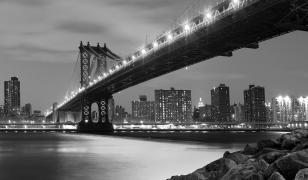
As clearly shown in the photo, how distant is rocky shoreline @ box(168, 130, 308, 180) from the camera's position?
10.3m

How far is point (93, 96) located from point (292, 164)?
92.3 m

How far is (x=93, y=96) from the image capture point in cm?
10144

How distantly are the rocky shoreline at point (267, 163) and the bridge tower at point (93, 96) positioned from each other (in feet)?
277

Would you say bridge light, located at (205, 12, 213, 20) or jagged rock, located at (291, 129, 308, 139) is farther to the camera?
bridge light, located at (205, 12, 213, 20)

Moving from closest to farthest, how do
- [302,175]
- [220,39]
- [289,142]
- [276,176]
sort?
1. [302,175]
2. [276,176]
3. [289,142]
4. [220,39]

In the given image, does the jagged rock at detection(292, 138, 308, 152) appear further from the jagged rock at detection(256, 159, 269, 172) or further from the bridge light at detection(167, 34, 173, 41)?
the bridge light at detection(167, 34, 173, 41)

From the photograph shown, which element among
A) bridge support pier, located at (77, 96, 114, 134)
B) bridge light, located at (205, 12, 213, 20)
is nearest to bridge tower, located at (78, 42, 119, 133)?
bridge support pier, located at (77, 96, 114, 134)

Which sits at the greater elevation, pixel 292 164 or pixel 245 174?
pixel 292 164

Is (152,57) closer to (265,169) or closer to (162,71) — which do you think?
(162,71)

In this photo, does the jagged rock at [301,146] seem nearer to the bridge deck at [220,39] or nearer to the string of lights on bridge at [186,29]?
the bridge deck at [220,39]

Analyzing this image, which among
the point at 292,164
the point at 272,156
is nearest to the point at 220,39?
the point at 272,156

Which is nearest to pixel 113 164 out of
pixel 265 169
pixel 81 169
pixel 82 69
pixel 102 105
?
pixel 81 169

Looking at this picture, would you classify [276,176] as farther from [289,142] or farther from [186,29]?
[186,29]

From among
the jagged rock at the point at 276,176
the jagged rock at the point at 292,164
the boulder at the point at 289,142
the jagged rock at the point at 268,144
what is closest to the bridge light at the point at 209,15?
the jagged rock at the point at 268,144
